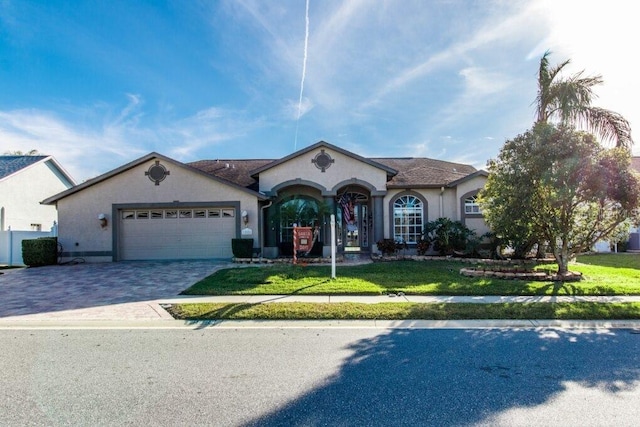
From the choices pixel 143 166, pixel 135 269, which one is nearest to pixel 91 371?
pixel 135 269

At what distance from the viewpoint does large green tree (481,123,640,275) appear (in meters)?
9.20

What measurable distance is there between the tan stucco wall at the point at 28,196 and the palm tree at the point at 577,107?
26.1 metres

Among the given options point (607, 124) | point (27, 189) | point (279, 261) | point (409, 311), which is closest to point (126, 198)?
point (279, 261)

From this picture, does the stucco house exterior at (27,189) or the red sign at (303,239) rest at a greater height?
the stucco house exterior at (27,189)

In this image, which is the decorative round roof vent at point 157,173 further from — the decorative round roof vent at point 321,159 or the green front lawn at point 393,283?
the decorative round roof vent at point 321,159

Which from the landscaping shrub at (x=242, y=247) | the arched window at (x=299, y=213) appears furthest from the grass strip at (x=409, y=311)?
the arched window at (x=299, y=213)

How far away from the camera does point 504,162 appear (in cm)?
1077

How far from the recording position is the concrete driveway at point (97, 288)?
287 inches

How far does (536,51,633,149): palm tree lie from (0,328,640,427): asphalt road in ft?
32.4

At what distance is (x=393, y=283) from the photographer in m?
9.69

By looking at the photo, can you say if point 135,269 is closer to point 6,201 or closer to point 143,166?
point 143,166

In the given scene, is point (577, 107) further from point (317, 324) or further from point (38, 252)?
point (38, 252)

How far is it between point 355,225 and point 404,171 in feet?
13.7

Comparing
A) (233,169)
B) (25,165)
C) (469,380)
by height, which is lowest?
(469,380)
